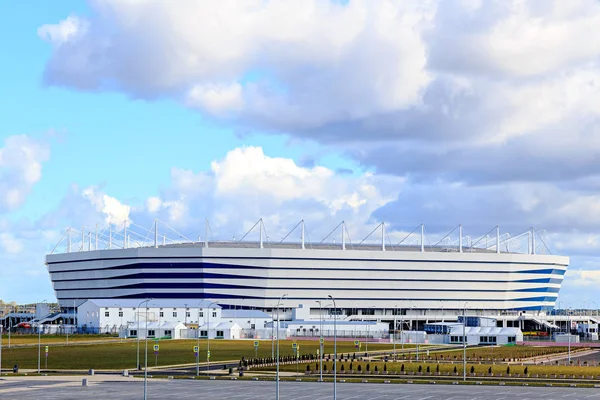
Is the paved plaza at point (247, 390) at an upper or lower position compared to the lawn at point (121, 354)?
lower

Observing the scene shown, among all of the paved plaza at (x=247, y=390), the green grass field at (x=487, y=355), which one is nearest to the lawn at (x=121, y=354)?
the green grass field at (x=487, y=355)

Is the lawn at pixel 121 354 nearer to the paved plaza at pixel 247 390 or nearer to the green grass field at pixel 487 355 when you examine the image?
the green grass field at pixel 487 355

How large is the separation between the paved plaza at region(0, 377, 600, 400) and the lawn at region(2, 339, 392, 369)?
1068 inches

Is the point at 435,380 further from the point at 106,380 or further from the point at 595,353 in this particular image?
the point at 595,353

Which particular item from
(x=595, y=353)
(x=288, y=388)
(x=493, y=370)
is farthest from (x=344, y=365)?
(x=595, y=353)

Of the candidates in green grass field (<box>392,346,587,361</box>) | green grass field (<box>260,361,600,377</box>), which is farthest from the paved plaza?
green grass field (<box>392,346,587,361</box>)

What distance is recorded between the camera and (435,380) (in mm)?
106875

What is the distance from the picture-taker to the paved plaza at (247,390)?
84.7 m

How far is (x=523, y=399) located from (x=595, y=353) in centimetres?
10040

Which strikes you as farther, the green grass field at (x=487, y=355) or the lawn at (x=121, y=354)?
the green grass field at (x=487, y=355)

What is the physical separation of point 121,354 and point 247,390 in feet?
213

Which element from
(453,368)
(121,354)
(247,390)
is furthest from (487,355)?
(247,390)

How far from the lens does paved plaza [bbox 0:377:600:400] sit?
8469cm

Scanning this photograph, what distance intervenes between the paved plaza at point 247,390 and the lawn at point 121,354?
27.1 meters
